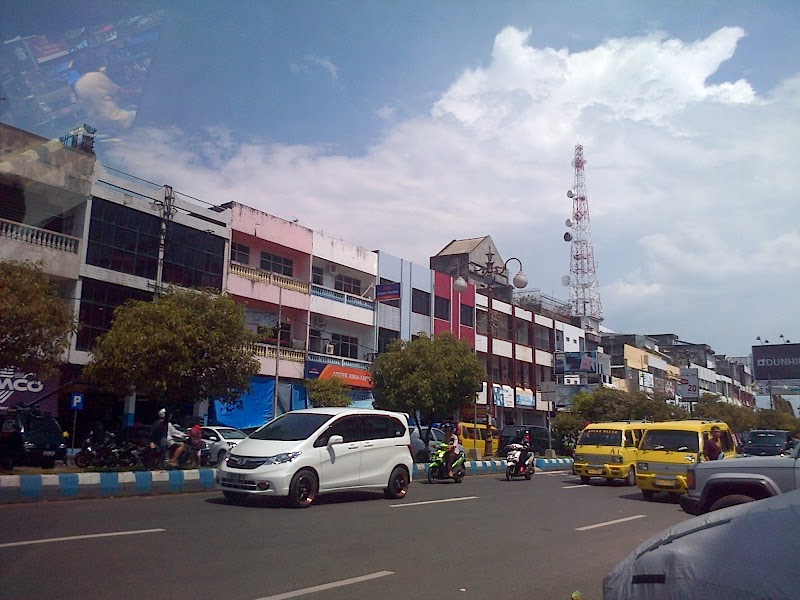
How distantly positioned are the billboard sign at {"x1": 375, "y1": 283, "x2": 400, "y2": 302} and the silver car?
15.9 metres

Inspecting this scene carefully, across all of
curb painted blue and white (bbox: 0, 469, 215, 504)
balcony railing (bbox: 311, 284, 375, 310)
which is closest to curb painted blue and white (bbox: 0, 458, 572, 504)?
curb painted blue and white (bbox: 0, 469, 215, 504)

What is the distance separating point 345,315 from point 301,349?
363 centimetres

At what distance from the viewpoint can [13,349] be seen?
17031 millimetres

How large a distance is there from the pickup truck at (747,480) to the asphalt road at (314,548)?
1.29 metres

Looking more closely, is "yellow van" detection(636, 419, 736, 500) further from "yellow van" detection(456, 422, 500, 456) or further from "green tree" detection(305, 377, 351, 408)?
"green tree" detection(305, 377, 351, 408)

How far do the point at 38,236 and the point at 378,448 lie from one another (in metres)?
16.3

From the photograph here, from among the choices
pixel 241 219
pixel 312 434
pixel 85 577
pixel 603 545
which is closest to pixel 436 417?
pixel 241 219

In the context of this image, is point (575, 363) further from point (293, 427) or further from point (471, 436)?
point (293, 427)

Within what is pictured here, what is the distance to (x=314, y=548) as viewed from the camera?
900 centimetres

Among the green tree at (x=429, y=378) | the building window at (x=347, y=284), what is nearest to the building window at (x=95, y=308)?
the green tree at (x=429, y=378)

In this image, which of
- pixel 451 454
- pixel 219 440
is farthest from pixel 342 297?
pixel 451 454

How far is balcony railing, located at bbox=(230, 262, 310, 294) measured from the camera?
109 ft

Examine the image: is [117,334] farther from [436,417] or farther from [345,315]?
[345,315]

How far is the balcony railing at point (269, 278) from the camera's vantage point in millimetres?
33125
